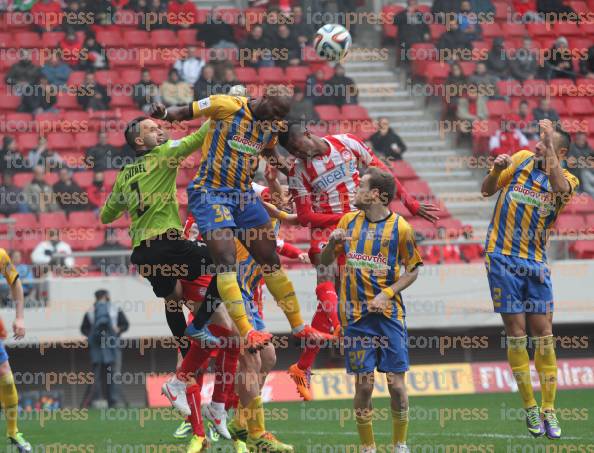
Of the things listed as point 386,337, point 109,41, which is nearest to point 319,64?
point 109,41

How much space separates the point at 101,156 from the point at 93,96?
188cm

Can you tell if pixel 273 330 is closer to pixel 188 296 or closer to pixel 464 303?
pixel 464 303

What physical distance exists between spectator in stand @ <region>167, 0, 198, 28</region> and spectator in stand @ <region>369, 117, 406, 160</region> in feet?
16.1

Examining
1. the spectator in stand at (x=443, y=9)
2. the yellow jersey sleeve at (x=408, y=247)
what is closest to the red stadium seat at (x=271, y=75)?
the spectator in stand at (x=443, y=9)

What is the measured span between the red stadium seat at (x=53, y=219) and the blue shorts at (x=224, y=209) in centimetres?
990

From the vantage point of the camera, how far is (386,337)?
31.0 feet

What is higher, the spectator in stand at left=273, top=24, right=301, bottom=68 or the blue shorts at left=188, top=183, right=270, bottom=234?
the spectator in stand at left=273, top=24, right=301, bottom=68

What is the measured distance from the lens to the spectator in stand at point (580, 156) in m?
21.4

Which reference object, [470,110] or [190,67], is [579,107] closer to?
[470,110]

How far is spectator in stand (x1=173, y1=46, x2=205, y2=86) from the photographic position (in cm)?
2234

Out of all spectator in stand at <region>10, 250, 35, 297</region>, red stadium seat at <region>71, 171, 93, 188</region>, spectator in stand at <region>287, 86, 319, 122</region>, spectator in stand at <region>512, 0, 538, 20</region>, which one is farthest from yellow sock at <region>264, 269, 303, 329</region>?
spectator in stand at <region>512, 0, 538, 20</region>

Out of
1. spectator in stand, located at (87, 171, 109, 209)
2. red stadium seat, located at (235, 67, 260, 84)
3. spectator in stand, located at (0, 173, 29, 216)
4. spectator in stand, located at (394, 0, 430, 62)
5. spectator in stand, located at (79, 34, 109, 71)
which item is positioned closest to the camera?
spectator in stand, located at (0, 173, 29, 216)

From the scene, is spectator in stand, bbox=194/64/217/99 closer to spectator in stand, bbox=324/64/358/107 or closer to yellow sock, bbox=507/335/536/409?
spectator in stand, bbox=324/64/358/107

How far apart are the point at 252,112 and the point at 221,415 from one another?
3.21 metres
